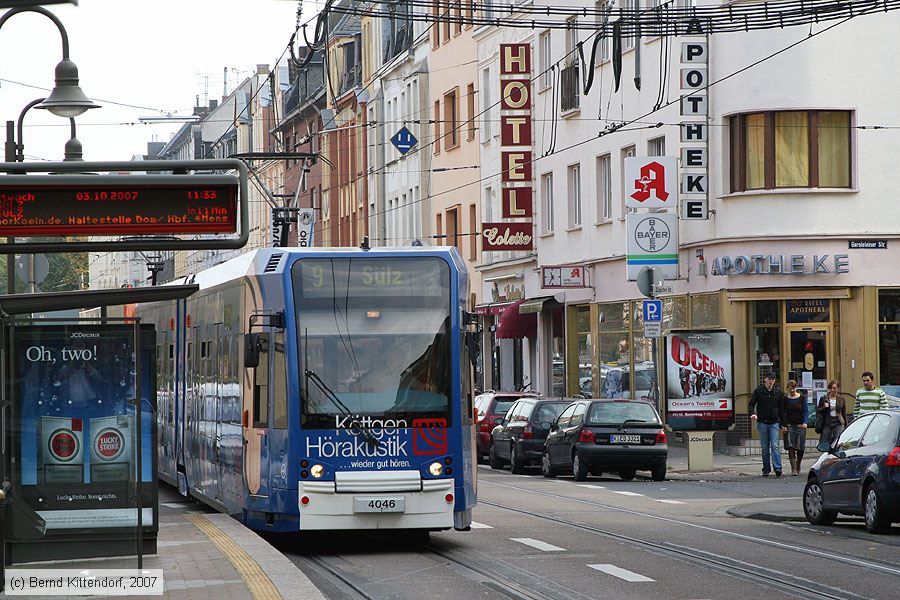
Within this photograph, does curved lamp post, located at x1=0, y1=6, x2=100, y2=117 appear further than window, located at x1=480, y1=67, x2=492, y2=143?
No

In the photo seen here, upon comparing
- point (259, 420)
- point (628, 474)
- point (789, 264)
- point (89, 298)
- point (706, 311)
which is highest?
point (789, 264)

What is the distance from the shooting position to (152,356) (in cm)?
1330

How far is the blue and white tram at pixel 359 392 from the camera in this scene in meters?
16.5

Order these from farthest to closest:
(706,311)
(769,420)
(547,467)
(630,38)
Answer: (630,38) < (706,311) < (547,467) < (769,420)

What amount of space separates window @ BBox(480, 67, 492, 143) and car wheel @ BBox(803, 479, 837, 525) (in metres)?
33.1

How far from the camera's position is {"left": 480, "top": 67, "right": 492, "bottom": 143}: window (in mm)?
53344

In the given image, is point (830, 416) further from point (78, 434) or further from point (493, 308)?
point (493, 308)

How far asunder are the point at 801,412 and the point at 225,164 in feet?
65.5

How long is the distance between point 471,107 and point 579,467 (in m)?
27.4

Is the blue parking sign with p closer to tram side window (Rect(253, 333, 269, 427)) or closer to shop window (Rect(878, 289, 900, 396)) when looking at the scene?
shop window (Rect(878, 289, 900, 396))

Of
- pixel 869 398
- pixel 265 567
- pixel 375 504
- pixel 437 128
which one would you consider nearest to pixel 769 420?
pixel 869 398

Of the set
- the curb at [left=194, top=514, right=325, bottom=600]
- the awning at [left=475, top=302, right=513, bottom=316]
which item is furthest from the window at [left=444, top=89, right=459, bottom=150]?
the curb at [left=194, top=514, right=325, bottom=600]

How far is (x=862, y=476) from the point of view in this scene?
1945cm

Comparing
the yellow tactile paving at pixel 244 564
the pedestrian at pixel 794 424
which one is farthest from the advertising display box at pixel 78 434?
the pedestrian at pixel 794 424
